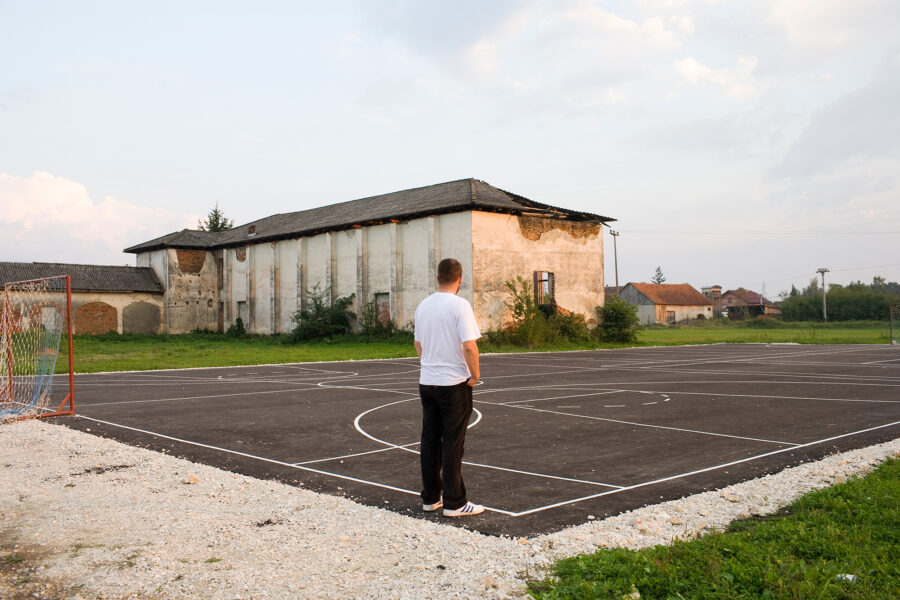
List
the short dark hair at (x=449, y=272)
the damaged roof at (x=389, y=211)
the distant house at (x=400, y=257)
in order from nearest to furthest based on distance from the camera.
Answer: the short dark hair at (x=449, y=272) → the distant house at (x=400, y=257) → the damaged roof at (x=389, y=211)

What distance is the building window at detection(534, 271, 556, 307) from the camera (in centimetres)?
3641

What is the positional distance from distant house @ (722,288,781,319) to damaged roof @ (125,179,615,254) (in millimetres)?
72119

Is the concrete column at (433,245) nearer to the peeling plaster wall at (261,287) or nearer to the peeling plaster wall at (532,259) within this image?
the peeling plaster wall at (532,259)

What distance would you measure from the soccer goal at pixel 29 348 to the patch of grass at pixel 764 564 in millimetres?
12313

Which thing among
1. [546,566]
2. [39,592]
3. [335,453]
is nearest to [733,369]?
[335,453]

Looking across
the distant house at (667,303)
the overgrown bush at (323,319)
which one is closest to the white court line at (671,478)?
the overgrown bush at (323,319)

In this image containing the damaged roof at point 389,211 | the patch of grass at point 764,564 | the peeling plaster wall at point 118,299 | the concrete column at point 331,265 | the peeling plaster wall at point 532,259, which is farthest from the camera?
the peeling plaster wall at point 118,299

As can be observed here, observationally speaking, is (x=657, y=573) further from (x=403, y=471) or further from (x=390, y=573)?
(x=403, y=471)

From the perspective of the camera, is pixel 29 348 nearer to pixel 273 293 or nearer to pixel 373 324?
pixel 373 324

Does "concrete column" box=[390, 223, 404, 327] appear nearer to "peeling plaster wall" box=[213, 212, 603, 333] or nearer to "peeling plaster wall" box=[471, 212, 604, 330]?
"peeling plaster wall" box=[213, 212, 603, 333]

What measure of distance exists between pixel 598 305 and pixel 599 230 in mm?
4387

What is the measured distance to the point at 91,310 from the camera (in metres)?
45.7

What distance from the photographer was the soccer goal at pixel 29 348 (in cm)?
1403

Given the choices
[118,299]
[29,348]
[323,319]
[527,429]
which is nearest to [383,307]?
[323,319]
